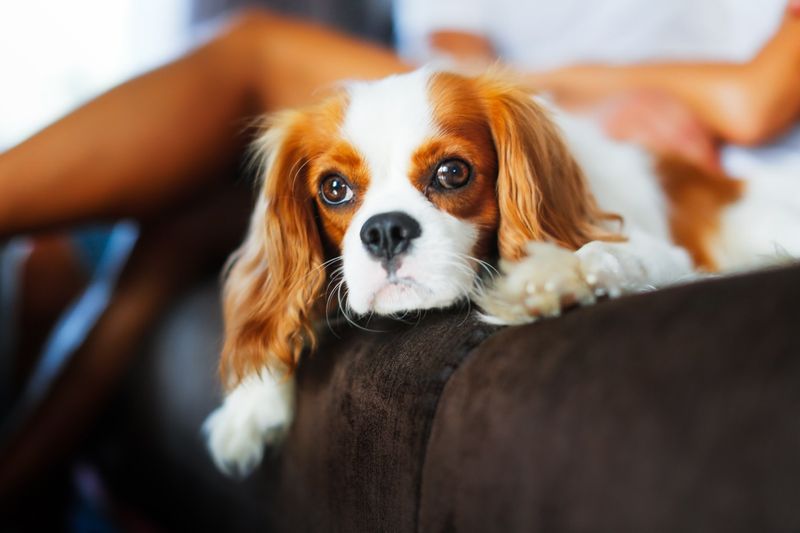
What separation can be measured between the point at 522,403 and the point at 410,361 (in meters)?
0.21

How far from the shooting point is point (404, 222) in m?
0.89

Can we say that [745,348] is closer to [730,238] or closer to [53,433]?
[730,238]

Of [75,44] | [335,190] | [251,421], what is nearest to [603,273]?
[335,190]

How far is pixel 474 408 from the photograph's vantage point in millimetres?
616

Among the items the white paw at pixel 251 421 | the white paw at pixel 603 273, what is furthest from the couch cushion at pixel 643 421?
the white paw at pixel 251 421

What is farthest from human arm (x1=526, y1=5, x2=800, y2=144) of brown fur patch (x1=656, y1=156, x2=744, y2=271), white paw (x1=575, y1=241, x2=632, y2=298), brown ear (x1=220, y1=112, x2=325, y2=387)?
white paw (x1=575, y1=241, x2=632, y2=298)

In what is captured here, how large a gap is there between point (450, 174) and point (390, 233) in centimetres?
15

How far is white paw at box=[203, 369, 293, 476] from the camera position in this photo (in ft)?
3.47

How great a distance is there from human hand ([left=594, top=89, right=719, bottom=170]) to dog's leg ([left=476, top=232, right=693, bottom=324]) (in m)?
0.79

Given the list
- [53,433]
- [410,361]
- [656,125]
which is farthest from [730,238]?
[53,433]

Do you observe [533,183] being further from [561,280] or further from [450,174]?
[561,280]

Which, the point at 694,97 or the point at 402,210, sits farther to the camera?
the point at 694,97

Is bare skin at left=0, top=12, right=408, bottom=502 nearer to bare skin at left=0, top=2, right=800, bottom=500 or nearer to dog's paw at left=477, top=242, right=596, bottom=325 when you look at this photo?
bare skin at left=0, top=2, right=800, bottom=500

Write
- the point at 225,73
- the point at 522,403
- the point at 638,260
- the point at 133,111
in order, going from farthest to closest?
the point at 225,73 < the point at 133,111 < the point at 638,260 < the point at 522,403
